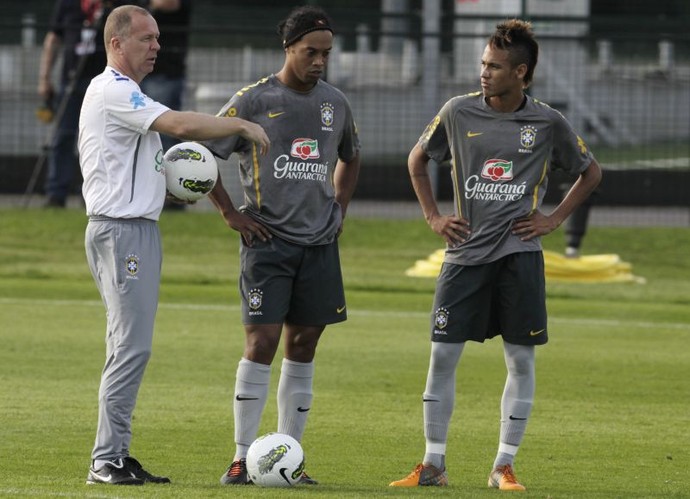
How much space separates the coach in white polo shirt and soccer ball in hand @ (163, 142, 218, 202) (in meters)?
0.12

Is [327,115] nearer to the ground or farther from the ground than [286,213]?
farther from the ground

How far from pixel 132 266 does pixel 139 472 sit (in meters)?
0.92

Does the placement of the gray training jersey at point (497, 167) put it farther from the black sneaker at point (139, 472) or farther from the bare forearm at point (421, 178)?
the black sneaker at point (139, 472)

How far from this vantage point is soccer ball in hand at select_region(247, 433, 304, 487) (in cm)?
666

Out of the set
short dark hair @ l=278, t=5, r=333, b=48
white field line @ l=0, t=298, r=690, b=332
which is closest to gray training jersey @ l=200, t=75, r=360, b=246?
short dark hair @ l=278, t=5, r=333, b=48

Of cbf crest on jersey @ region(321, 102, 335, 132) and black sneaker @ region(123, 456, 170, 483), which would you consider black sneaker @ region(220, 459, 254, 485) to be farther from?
cbf crest on jersey @ region(321, 102, 335, 132)

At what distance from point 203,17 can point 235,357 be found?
770 inches

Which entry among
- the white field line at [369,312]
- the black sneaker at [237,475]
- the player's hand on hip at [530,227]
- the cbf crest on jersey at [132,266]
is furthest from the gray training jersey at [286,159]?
the white field line at [369,312]

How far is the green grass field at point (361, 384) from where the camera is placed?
727 cm

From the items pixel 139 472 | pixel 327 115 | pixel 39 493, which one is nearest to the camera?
pixel 39 493

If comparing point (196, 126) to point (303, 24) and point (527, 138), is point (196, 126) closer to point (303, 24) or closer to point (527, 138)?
point (303, 24)

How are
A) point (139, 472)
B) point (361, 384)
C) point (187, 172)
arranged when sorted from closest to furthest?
point (139, 472), point (187, 172), point (361, 384)

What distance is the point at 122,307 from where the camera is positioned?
6.55 meters

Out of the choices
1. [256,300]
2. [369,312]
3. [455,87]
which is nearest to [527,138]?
[256,300]
